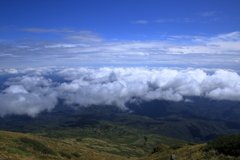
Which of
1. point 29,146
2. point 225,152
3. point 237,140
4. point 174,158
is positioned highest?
point 237,140

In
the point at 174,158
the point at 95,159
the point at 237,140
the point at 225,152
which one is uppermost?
the point at 237,140

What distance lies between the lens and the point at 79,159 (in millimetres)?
41062

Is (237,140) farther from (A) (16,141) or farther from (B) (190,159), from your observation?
(A) (16,141)

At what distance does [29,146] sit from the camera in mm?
36062

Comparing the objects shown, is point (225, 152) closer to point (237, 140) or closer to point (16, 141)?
point (237, 140)

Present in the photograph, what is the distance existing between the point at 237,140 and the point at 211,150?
3.40m

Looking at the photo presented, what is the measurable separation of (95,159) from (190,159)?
34193mm

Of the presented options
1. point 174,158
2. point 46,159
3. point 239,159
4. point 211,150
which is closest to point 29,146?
point 46,159

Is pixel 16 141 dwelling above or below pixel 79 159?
above

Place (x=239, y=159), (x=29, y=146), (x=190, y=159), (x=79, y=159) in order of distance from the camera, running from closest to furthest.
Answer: (x=239, y=159), (x=190, y=159), (x=29, y=146), (x=79, y=159)

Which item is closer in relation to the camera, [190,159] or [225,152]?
[225,152]

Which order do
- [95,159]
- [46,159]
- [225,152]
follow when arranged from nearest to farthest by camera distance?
[225,152], [46,159], [95,159]

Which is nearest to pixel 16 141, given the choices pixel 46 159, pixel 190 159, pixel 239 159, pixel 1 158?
pixel 46 159

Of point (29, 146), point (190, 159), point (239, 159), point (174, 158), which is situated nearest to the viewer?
point (239, 159)
